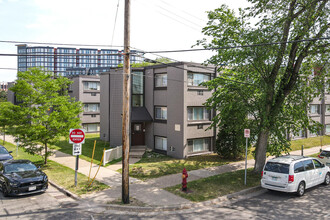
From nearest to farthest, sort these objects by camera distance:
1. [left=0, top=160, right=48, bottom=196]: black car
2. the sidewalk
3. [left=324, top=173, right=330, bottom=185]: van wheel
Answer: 1. the sidewalk
2. [left=0, top=160, right=48, bottom=196]: black car
3. [left=324, top=173, right=330, bottom=185]: van wheel

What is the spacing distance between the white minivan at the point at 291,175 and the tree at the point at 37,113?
11419 millimetres

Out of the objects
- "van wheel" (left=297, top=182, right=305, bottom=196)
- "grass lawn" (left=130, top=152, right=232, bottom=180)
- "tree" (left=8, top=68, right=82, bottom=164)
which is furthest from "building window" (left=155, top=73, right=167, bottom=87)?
"van wheel" (left=297, top=182, right=305, bottom=196)

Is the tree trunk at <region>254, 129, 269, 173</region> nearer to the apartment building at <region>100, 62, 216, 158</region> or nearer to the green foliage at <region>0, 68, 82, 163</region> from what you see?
the apartment building at <region>100, 62, 216, 158</region>

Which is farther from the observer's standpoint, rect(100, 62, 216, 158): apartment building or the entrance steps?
the entrance steps

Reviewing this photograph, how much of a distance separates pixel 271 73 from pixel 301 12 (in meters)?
3.22

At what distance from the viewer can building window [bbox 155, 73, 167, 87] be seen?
21.0m

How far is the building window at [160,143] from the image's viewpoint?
→ 21.0m

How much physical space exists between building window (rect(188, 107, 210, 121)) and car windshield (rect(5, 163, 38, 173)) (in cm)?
1114

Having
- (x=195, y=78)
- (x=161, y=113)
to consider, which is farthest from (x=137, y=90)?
(x=195, y=78)

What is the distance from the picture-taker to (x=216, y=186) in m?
12.8

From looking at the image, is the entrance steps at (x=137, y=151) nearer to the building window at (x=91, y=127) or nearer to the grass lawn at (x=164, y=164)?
the grass lawn at (x=164, y=164)

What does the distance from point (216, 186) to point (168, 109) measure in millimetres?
8723

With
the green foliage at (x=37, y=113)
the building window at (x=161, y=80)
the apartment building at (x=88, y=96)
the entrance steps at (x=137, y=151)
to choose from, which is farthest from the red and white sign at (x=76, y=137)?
the apartment building at (x=88, y=96)

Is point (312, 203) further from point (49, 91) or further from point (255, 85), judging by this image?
point (49, 91)
